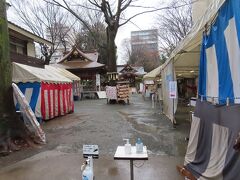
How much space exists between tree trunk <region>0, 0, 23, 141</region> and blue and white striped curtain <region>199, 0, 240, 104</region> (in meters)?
5.45

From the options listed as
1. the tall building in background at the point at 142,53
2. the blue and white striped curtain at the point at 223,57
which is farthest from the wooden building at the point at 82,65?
the tall building in background at the point at 142,53

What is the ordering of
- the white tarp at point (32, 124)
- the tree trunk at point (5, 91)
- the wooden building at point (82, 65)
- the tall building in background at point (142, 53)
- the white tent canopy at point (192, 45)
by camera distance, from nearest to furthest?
the white tent canopy at point (192, 45), the tree trunk at point (5, 91), the white tarp at point (32, 124), the wooden building at point (82, 65), the tall building in background at point (142, 53)

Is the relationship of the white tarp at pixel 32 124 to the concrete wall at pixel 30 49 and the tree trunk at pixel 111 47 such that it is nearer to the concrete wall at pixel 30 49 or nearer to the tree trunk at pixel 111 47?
the concrete wall at pixel 30 49

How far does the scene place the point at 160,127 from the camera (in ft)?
36.1

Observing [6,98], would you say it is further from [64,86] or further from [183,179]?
[64,86]

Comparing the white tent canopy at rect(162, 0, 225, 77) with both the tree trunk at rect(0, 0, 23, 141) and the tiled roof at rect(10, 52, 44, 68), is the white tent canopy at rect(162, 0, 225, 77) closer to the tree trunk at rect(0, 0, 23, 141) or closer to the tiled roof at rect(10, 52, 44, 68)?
the tree trunk at rect(0, 0, 23, 141)

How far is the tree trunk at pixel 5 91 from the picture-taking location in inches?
326

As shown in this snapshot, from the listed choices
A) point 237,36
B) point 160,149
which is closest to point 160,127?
point 160,149

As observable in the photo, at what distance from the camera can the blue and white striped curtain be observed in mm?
4059

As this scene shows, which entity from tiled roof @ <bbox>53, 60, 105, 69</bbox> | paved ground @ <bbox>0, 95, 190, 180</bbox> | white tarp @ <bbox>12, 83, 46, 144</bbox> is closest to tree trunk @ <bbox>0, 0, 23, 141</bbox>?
white tarp @ <bbox>12, 83, 46, 144</bbox>

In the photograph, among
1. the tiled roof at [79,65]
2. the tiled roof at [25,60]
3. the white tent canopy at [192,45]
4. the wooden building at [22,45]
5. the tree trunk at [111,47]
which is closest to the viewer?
the white tent canopy at [192,45]

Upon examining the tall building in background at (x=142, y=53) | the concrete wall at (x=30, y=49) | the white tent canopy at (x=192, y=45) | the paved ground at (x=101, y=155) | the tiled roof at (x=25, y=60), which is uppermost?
the tall building in background at (x=142, y=53)

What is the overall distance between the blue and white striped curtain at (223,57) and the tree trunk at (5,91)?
5453 mm

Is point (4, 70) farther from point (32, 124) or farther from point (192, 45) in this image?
point (192, 45)
